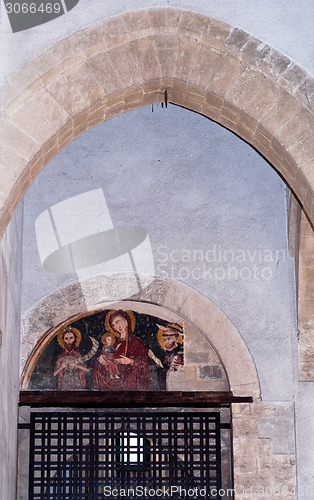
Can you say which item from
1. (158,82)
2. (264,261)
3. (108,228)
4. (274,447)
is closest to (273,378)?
(274,447)

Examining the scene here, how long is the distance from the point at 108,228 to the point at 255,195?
1625mm

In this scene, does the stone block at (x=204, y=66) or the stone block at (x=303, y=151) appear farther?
the stone block at (x=204, y=66)

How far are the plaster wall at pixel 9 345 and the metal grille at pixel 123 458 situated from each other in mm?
549

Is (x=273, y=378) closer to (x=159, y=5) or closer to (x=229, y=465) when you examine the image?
(x=229, y=465)

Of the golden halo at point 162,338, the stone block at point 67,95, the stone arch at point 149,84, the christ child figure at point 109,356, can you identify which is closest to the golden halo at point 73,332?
the christ child figure at point 109,356

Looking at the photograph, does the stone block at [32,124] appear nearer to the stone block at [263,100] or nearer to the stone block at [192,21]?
the stone block at [192,21]

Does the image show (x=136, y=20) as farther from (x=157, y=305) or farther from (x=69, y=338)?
(x=69, y=338)

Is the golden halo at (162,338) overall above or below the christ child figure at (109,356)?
above

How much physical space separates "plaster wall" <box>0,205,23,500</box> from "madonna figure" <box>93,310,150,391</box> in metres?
0.98

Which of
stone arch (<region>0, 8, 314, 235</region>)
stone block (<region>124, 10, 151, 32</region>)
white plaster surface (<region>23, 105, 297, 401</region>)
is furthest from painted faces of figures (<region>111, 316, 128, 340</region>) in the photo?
stone block (<region>124, 10, 151, 32</region>)

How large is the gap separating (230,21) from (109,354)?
4.49 meters

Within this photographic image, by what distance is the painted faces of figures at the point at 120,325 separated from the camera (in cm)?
872

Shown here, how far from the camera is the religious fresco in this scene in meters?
8.51

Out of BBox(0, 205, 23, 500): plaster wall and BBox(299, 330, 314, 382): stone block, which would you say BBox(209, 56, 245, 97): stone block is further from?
BBox(299, 330, 314, 382): stone block
